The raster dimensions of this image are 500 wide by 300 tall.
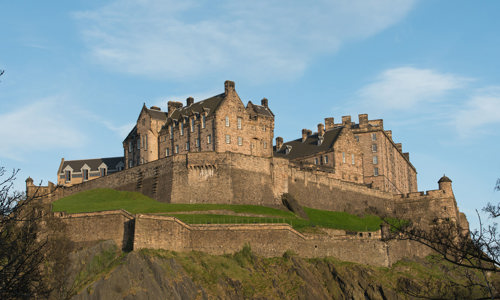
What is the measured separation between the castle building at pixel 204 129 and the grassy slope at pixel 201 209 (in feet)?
28.6

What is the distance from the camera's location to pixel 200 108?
78062 mm

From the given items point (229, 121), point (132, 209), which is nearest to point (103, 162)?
point (229, 121)

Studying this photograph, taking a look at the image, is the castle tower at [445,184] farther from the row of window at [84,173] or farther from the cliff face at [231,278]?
the row of window at [84,173]

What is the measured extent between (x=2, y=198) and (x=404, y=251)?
53945 millimetres

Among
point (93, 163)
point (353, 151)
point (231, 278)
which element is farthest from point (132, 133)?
point (231, 278)

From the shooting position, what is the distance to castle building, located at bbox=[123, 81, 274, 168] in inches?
2936

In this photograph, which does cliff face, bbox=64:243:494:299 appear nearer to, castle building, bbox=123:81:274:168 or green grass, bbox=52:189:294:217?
green grass, bbox=52:189:294:217

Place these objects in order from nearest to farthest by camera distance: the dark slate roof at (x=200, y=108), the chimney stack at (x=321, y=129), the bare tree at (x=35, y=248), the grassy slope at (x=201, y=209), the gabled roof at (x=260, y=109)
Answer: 1. the bare tree at (x=35, y=248)
2. the grassy slope at (x=201, y=209)
3. the dark slate roof at (x=200, y=108)
4. the gabled roof at (x=260, y=109)
5. the chimney stack at (x=321, y=129)

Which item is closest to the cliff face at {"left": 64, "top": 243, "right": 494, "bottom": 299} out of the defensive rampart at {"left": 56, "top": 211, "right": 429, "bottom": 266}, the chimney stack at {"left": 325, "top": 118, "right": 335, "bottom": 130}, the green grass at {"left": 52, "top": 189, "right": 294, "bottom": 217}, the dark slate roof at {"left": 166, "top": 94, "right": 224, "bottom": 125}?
the defensive rampart at {"left": 56, "top": 211, "right": 429, "bottom": 266}

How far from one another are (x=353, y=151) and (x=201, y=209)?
98.9 feet

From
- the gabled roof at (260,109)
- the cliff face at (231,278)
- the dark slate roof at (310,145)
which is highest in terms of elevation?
the gabled roof at (260,109)

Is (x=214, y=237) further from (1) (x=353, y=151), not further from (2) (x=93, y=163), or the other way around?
(2) (x=93, y=163)

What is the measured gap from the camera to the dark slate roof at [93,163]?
92062mm

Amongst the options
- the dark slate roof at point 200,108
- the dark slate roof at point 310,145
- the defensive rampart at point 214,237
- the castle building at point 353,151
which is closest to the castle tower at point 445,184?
the castle building at point 353,151
